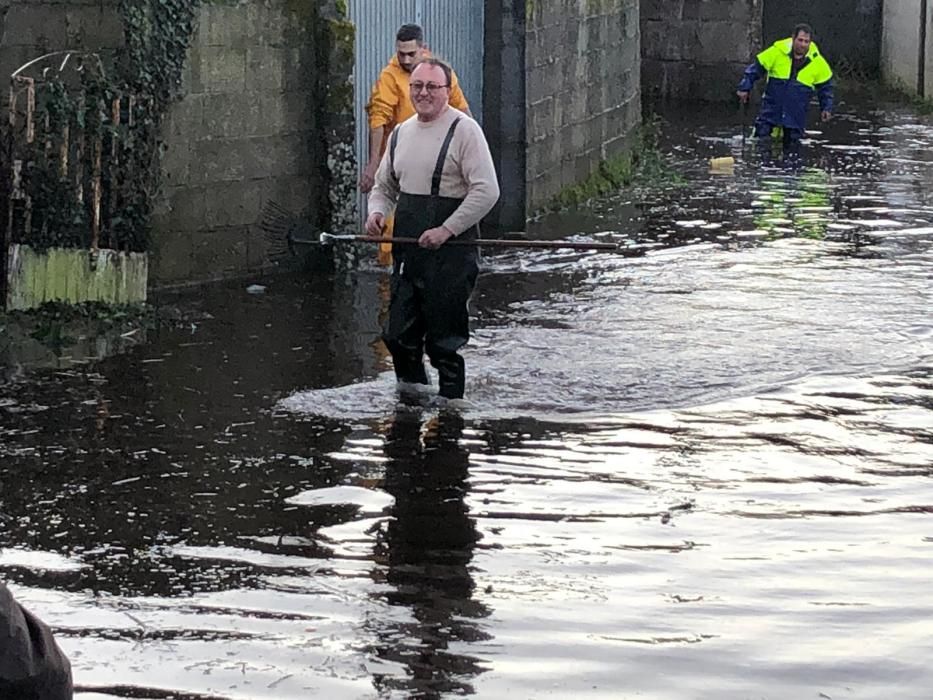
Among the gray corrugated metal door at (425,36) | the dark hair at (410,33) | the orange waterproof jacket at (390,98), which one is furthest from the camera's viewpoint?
the gray corrugated metal door at (425,36)

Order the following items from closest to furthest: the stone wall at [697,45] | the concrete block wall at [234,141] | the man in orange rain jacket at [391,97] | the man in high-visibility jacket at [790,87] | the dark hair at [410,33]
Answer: the concrete block wall at [234,141] < the dark hair at [410,33] < the man in orange rain jacket at [391,97] < the man in high-visibility jacket at [790,87] < the stone wall at [697,45]

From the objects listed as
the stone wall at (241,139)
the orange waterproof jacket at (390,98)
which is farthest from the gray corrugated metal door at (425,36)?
the orange waterproof jacket at (390,98)

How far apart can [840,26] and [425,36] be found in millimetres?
17714

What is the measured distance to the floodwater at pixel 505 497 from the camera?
5.32 meters

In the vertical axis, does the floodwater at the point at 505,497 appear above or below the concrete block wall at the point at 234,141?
below

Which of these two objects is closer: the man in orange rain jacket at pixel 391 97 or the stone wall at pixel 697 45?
the man in orange rain jacket at pixel 391 97

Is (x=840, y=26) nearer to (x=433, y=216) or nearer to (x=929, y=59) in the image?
(x=929, y=59)

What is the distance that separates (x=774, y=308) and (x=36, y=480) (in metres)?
5.46

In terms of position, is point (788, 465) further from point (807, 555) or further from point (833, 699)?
point (833, 699)

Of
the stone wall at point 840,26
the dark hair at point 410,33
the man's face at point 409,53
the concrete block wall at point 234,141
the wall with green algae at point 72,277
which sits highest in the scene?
the stone wall at point 840,26

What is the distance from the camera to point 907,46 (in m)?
27.4

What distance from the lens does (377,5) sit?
13.0m

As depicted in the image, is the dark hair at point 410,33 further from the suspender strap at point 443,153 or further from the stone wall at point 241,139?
the suspender strap at point 443,153

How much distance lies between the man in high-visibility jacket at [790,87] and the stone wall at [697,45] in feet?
16.1
